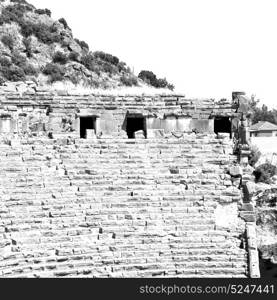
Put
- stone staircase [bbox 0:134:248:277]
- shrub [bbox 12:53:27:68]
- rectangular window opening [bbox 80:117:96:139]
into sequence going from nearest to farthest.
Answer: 1. stone staircase [bbox 0:134:248:277]
2. rectangular window opening [bbox 80:117:96:139]
3. shrub [bbox 12:53:27:68]

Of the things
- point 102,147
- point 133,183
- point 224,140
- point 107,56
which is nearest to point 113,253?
point 133,183

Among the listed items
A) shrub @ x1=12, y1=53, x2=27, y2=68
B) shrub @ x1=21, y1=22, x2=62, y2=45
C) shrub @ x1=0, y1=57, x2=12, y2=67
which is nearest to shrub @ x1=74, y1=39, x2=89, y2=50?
shrub @ x1=21, y1=22, x2=62, y2=45

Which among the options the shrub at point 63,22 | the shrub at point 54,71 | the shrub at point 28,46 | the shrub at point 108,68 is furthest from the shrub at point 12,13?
the shrub at point 108,68

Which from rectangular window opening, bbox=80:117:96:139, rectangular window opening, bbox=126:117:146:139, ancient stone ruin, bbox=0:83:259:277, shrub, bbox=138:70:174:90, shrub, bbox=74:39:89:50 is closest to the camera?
ancient stone ruin, bbox=0:83:259:277

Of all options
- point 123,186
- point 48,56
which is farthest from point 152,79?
point 123,186

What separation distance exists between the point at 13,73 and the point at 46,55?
13.1ft

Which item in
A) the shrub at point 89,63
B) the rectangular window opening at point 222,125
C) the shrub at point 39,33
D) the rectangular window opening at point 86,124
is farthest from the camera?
the shrub at point 39,33

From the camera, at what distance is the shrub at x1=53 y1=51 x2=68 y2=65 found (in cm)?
4325

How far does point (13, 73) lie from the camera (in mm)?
39969

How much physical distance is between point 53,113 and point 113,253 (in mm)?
5358

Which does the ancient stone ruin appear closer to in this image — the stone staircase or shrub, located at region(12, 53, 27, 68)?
the stone staircase

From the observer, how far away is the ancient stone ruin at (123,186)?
1528 centimetres

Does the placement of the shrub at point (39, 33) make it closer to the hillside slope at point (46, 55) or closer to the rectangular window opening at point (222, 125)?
the hillside slope at point (46, 55)

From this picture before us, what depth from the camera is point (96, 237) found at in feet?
51.3
